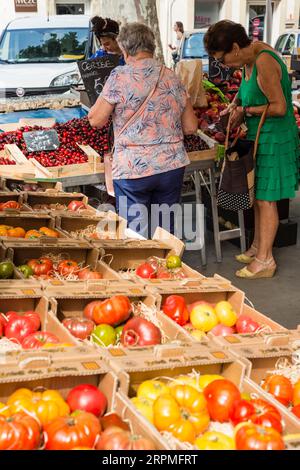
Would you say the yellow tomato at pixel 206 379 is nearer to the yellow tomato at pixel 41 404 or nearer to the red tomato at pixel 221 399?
the red tomato at pixel 221 399

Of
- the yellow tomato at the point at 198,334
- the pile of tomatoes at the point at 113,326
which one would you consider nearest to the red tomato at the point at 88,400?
the pile of tomatoes at the point at 113,326

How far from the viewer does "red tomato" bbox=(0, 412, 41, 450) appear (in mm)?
1845

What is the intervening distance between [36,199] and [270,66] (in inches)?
76.4

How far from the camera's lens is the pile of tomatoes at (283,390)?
7.96 feet

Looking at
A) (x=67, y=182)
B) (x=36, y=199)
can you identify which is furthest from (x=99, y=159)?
(x=36, y=199)

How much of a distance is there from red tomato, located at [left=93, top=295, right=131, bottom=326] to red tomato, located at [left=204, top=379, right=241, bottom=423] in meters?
0.70

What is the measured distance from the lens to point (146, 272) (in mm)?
3664

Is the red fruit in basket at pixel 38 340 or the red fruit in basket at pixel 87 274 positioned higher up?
the red fruit in basket at pixel 38 340

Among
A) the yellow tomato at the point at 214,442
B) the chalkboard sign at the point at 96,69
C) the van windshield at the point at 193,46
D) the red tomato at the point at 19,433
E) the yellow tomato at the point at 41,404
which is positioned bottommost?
the yellow tomato at the point at 214,442

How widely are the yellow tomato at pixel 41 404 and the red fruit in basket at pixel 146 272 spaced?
5.06 ft

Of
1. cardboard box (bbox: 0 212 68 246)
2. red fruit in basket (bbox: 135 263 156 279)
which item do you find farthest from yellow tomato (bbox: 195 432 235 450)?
cardboard box (bbox: 0 212 68 246)

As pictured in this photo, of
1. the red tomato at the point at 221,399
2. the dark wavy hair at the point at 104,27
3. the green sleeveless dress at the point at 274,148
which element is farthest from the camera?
the dark wavy hair at the point at 104,27

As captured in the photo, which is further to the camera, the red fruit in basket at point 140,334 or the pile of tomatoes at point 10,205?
the pile of tomatoes at point 10,205

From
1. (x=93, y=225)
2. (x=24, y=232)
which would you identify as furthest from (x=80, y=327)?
(x=93, y=225)
